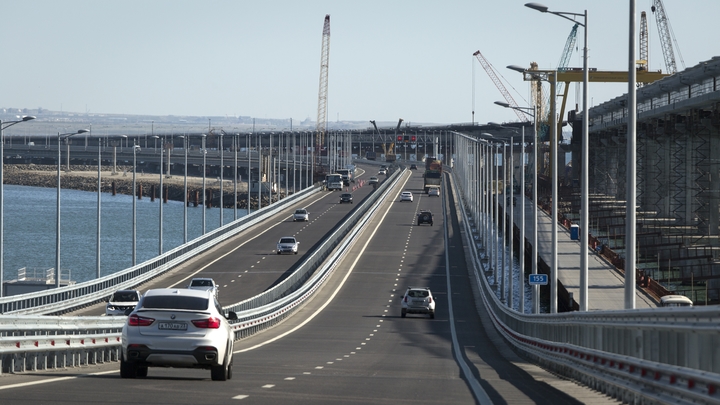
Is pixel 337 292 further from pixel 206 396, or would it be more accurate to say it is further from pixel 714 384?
pixel 714 384

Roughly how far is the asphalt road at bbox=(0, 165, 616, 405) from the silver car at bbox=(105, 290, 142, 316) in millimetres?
7039

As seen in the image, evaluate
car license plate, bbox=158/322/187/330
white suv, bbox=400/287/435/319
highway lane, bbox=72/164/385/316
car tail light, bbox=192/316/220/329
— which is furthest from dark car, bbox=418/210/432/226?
car license plate, bbox=158/322/187/330

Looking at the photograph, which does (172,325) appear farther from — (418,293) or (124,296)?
(418,293)

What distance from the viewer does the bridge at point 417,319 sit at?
55.6 feet

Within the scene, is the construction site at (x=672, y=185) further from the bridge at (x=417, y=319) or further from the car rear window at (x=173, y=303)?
the car rear window at (x=173, y=303)

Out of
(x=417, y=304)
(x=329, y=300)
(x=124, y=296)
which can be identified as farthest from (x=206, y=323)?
(x=329, y=300)

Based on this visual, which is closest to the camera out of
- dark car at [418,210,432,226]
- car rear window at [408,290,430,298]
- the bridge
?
the bridge

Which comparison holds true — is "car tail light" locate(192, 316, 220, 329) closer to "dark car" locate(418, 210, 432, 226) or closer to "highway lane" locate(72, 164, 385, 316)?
"highway lane" locate(72, 164, 385, 316)

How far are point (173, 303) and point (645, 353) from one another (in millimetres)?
7649

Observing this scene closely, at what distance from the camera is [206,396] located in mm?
16594

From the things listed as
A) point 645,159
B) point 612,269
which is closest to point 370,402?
point 612,269

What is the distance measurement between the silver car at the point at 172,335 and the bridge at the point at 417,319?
0.59 metres

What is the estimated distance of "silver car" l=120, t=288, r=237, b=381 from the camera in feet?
62.0

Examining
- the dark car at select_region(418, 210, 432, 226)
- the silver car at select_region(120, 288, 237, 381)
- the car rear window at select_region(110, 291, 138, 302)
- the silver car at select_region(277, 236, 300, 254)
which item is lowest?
the car rear window at select_region(110, 291, 138, 302)
